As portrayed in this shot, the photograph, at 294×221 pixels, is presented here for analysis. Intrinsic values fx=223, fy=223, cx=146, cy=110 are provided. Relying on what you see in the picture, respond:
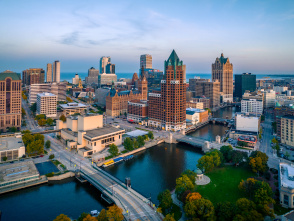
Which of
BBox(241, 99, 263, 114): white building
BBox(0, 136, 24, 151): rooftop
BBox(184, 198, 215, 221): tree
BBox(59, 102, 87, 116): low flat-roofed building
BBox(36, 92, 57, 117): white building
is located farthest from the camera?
BBox(241, 99, 263, 114): white building

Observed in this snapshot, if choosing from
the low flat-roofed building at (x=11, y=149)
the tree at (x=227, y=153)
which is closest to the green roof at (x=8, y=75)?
the low flat-roofed building at (x=11, y=149)

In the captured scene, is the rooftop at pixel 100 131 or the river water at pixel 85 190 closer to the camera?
the river water at pixel 85 190

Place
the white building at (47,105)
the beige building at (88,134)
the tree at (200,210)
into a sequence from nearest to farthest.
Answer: the tree at (200,210)
the beige building at (88,134)
the white building at (47,105)

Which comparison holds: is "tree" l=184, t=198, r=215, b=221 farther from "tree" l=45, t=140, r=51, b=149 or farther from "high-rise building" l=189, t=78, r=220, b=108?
"high-rise building" l=189, t=78, r=220, b=108

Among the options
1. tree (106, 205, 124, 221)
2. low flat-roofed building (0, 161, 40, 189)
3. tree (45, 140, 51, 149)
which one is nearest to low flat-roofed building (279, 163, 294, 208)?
tree (106, 205, 124, 221)

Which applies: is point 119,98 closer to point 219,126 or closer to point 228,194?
point 219,126

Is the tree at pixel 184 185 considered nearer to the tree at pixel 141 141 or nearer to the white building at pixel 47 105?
the tree at pixel 141 141

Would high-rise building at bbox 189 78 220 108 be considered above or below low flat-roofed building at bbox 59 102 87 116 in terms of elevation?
above
